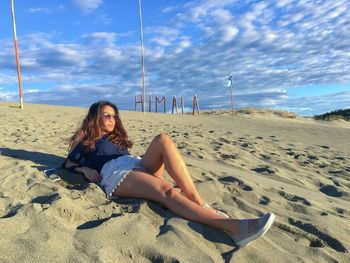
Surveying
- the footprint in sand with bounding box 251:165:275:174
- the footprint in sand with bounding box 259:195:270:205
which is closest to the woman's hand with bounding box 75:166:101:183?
the footprint in sand with bounding box 259:195:270:205

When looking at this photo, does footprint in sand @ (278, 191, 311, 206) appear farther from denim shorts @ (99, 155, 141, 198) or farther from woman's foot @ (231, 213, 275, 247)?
denim shorts @ (99, 155, 141, 198)

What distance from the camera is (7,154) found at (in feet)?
13.7

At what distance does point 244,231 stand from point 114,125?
6.90 feet

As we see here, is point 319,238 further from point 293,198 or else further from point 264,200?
point 293,198

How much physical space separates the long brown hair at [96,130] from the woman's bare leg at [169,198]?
2.43 feet

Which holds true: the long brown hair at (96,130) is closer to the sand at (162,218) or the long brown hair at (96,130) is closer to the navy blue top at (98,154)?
the navy blue top at (98,154)

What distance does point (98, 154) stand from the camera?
318cm

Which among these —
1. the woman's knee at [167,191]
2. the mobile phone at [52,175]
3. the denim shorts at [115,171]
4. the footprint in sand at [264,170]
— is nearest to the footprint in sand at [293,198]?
the footprint in sand at [264,170]

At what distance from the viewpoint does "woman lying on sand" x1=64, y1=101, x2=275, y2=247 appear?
2.13m

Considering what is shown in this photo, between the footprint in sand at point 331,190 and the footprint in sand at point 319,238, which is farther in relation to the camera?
the footprint in sand at point 331,190

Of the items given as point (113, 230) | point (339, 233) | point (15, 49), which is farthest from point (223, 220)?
point (15, 49)

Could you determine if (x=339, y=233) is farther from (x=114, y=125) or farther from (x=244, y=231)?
(x=114, y=125)

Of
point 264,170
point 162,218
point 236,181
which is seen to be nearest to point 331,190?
point 264,170

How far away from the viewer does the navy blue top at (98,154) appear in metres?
3.17
